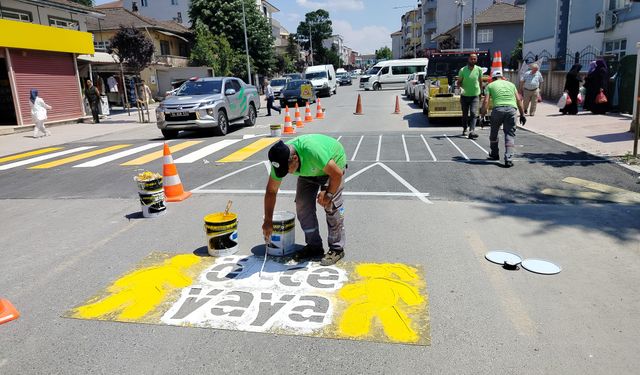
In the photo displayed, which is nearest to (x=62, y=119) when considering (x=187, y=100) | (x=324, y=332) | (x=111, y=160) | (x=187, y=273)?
(x=187, y=100)

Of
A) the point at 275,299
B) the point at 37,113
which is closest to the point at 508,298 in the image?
the point at 275,299

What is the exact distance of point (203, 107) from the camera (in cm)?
1498

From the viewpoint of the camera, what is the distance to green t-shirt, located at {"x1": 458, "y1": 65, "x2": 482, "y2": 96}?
1191 cm

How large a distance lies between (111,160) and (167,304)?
27.7ft

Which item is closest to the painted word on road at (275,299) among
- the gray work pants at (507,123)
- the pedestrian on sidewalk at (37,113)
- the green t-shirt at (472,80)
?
the gray work pants at (507,123)

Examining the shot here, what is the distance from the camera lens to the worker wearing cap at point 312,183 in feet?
13.7

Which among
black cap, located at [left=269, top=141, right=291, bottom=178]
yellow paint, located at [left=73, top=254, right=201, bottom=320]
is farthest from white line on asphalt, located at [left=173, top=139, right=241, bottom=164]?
black cap, located at [left=269, top=141, right=291, bottom=178]

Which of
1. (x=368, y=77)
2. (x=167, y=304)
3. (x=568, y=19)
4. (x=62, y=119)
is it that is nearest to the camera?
(x=167, y=304)

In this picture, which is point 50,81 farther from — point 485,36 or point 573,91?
point 485,36

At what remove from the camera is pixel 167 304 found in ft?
13.6

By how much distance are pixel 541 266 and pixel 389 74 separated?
39318mm

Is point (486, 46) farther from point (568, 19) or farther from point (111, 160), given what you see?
point (111, 160)

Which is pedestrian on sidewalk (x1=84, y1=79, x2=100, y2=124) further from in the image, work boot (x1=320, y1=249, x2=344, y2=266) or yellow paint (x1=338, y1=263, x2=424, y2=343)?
yellow paint (x1=338, y1=263, x2=424, y2=343)

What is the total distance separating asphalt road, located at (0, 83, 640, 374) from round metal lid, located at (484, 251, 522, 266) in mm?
106
